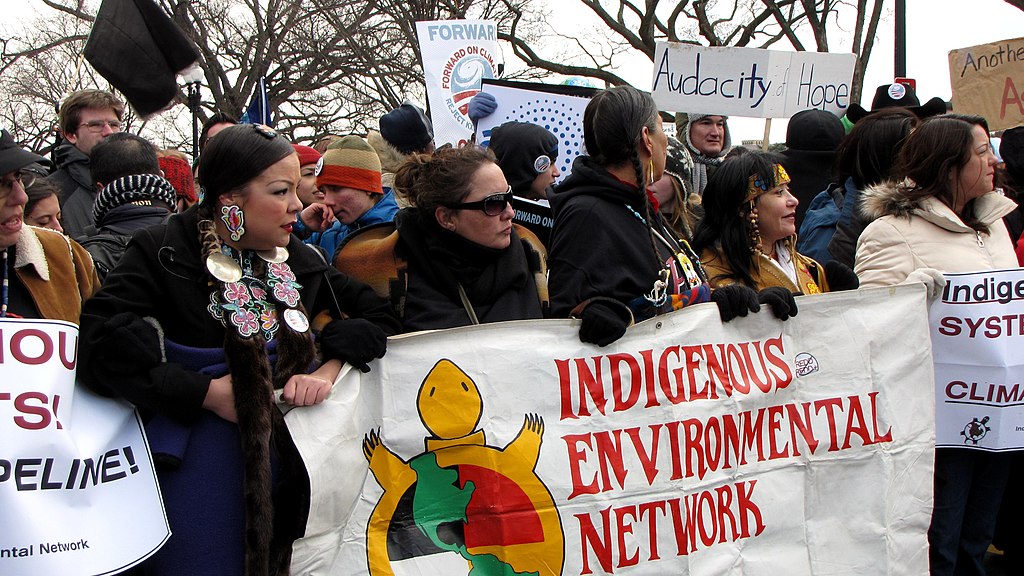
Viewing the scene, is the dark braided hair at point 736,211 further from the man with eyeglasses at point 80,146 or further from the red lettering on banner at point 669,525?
the man with eyeglasses at point 80,146

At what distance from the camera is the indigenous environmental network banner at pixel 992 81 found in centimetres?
618

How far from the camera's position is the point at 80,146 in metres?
5.30

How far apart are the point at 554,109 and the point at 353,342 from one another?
231cm

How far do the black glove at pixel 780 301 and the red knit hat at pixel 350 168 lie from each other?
185cm

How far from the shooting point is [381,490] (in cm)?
275

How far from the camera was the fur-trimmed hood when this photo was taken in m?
3.82

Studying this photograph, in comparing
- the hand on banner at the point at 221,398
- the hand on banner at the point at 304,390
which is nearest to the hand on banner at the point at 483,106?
the hand on banner at the point at 304,390

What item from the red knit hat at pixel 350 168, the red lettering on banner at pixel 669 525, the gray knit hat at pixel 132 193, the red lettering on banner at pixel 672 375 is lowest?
the red lettering on banner at pixel 669 525

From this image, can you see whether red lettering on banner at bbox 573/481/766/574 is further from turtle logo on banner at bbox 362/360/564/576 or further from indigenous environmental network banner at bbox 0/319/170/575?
indigenous environmental network banner at bbox 0/319/170/575

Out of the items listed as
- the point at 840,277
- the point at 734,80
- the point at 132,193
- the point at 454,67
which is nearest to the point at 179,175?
the point at 132,193

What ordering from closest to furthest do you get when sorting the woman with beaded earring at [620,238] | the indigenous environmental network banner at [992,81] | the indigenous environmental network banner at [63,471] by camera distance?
the indigenous environmental network banner at [63,471]
the woman with beaded earring at [620,238]
the indigenous environmental network banner at [992,81]

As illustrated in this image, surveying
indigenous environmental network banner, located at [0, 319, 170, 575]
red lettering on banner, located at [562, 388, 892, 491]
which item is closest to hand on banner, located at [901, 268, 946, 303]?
red lettering on banner, located at [562, 388, 892, 491]

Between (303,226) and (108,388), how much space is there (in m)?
2.34

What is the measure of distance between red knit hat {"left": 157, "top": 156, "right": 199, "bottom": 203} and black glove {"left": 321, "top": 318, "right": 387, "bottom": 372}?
2.90m
